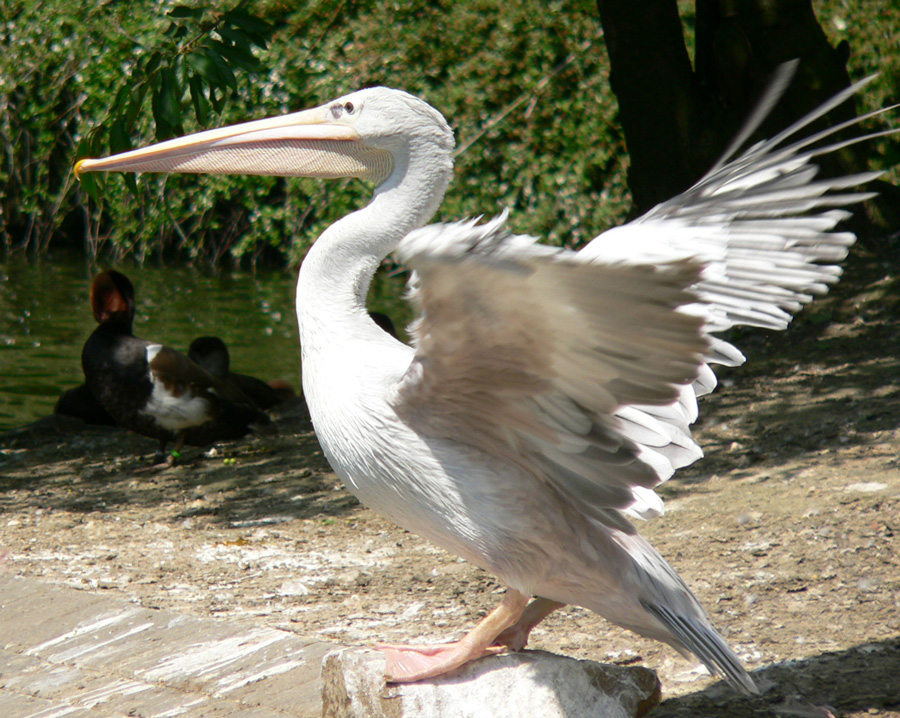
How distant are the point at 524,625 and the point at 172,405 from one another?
3600 millimetres

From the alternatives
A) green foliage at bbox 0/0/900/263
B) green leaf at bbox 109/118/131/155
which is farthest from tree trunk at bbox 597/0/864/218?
green foliage at bbox 0/0/900/263

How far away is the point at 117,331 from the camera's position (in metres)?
6.14

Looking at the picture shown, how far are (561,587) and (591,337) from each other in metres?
0.83

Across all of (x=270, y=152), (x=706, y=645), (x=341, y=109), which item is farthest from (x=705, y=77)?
(x=706, y=645)

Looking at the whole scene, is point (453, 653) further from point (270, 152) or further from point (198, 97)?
point (198, 97)

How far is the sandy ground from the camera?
10.3 feet

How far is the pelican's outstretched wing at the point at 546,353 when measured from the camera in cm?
191

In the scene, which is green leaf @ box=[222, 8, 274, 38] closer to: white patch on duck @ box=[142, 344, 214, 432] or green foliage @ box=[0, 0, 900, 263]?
white patch on duck @ box=[142, 344, 214, 432]

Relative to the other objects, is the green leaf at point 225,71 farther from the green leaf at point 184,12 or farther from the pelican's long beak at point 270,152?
the pelican's long beak at point 270,152

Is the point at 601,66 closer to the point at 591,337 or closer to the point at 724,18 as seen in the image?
the point at 724,18

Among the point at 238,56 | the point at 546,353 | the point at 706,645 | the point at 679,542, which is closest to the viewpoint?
the point at 546,353

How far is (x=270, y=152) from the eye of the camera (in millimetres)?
2934

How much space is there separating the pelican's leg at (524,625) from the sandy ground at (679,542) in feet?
1.31

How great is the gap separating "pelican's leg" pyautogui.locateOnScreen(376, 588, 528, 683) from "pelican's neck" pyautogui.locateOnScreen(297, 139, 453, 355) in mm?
777
